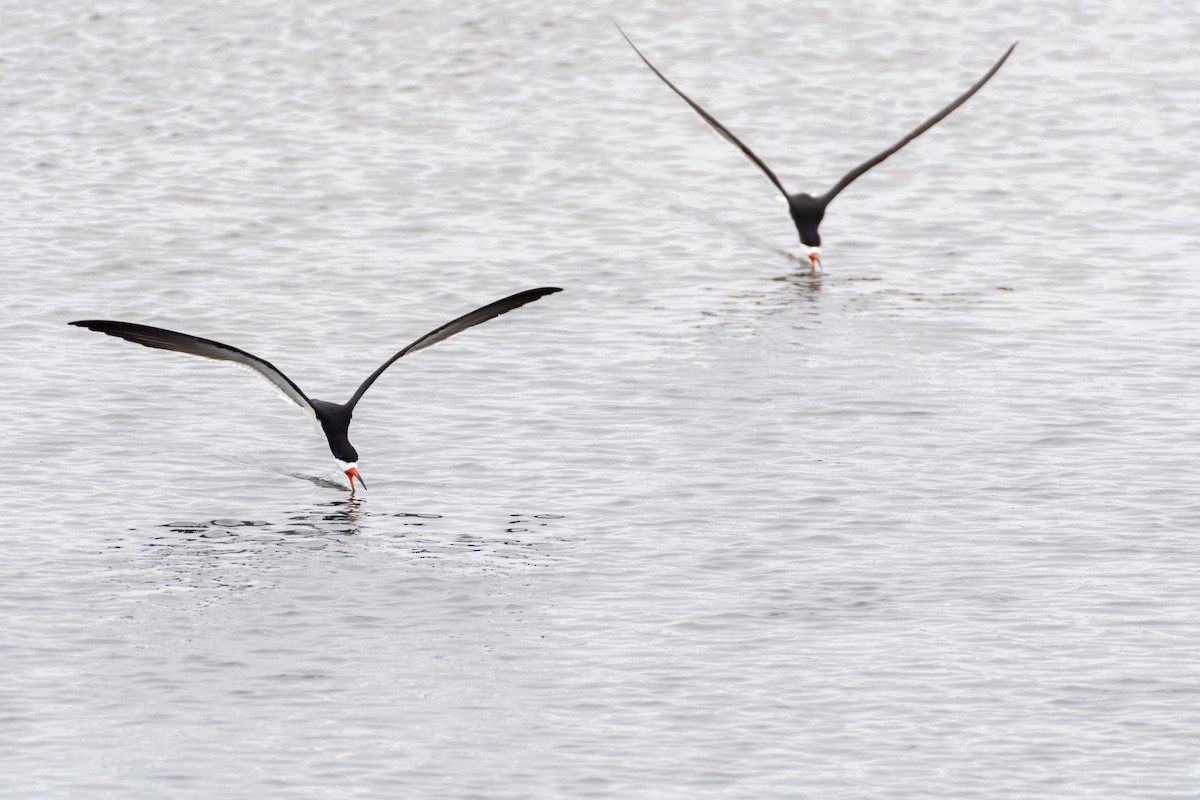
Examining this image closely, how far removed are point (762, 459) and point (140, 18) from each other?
2934 cm

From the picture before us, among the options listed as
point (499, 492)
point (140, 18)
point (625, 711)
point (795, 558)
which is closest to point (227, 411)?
point (499, 492)

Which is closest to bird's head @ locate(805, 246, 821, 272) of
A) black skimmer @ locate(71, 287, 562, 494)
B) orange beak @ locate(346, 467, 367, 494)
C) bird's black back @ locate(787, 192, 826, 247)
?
bird's black back @ locate(787, 192, 826, 247)

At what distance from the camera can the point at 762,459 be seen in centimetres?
2141

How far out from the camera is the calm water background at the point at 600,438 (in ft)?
49.5

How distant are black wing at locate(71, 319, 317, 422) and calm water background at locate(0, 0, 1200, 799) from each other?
1.24m

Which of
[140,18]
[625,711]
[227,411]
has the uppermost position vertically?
[625,711]

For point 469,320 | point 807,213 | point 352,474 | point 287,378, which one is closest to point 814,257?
point 807,213

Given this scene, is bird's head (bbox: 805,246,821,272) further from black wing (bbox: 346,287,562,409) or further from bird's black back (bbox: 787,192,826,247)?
black wing (bbox: 346,287,562,409)

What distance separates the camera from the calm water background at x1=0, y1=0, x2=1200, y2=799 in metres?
15.1

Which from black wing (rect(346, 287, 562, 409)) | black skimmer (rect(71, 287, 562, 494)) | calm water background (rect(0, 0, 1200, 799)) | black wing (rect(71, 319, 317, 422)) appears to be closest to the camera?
calm water background (rect(0, 0, 1200, 799))

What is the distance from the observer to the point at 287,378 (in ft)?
62.2

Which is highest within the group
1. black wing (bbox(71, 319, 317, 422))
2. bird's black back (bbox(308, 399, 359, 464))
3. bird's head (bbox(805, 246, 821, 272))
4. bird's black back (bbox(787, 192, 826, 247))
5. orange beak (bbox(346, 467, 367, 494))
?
black wing (bbox(71, 319, 317, 422))

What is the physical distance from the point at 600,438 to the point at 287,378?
4102 millimetres

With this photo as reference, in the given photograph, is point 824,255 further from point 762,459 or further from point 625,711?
point 625,711
